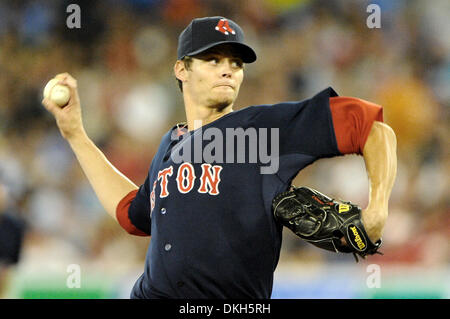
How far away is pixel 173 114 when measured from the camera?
191 inches

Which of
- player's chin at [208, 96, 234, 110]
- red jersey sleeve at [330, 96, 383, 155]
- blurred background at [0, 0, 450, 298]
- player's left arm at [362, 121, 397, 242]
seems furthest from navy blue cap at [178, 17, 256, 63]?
blurred background at [0, 0, 450, 298]

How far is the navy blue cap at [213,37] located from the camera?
215cm

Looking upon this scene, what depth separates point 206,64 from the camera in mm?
2209

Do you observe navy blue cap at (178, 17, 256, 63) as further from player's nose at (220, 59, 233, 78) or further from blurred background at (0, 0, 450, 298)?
blurred background at (0, 0, 450, 298)

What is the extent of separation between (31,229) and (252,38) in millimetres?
2336

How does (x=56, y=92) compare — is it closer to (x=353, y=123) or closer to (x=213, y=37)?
(x=213, y=37)

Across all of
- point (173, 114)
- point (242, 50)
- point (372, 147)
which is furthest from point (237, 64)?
point (173, 114)

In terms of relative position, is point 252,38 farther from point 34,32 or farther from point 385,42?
point 34,32

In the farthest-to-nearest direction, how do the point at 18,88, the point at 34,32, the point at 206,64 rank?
the point at 34,32 < the point at 18,88 < the point at 206,64

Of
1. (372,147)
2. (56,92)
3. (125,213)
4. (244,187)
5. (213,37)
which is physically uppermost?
(213,37)

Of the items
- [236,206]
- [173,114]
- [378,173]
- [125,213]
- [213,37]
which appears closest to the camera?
[378,173]

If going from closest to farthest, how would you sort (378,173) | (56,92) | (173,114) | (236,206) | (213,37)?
(378,173)
(236,206)
(213,37)
(56,92)
(173,114)

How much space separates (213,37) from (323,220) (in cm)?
75

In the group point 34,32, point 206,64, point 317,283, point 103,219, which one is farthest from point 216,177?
point 34,32
